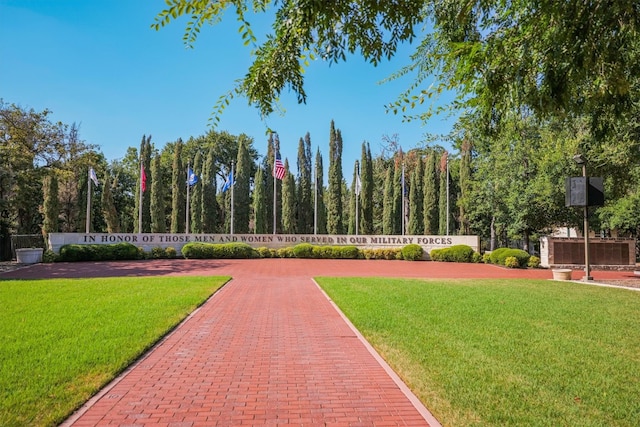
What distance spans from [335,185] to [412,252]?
15259 mm

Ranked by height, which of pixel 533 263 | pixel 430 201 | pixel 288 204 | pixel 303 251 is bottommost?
pixel 533 263

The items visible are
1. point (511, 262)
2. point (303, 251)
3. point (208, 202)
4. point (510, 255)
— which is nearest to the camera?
point (511, 262)

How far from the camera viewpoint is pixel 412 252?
87.7ft

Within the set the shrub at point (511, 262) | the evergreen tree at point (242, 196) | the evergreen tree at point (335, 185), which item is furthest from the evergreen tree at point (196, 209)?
the shrub at point (511, 262)

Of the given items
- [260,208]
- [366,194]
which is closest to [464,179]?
[366,194]

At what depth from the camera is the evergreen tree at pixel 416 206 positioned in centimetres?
3872

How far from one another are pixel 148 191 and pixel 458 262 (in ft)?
95.3

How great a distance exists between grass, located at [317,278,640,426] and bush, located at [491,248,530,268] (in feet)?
38.6

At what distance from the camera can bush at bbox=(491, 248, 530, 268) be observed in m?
22.2

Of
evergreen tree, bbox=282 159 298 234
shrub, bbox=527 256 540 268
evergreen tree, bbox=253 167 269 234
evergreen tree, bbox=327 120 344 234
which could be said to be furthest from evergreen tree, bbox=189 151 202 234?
shrub, bbox=527 256 540 268

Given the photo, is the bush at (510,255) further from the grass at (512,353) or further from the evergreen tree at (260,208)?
the evergreen tree at (260,208)

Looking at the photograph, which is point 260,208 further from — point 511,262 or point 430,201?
point 511,262

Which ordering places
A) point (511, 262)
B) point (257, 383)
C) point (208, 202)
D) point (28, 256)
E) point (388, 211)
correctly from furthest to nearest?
point (388, 211), point (208, 202), point (28, 256), point (511, 262), point (257, 383)

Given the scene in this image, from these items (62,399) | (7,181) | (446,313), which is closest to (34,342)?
(62,399)
